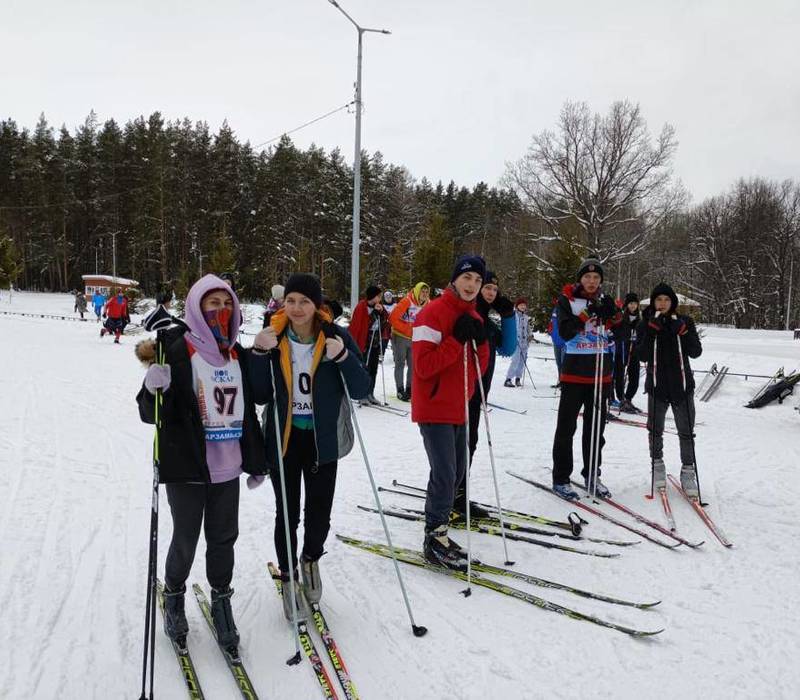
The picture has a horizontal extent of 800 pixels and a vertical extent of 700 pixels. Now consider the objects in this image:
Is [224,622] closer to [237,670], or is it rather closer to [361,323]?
[237,670]

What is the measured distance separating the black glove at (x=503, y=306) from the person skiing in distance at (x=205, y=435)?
227cm

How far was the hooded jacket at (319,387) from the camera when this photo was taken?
309 cm

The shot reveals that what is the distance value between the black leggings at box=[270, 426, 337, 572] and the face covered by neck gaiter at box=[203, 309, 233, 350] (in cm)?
A: 64

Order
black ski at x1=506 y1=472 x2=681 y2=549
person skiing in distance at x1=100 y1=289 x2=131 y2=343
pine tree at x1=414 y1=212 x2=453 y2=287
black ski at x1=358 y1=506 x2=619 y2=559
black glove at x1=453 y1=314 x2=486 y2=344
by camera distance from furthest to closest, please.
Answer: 1. pine tree at x1=414 y1=212 x2=453 y2=287
2. person skiing in distance at x1=100 y1=289 x2=131 y2=343
3. black ski at x1=506 y1=472 x2=681 y2=549
4. black ski at x1=358 y1=506 x2=619 y2=559
5. black glove at x1=453 y1=314 x2=486 y2=344

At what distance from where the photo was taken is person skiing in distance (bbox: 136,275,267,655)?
270 cm

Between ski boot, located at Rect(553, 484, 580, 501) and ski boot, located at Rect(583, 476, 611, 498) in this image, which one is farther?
ski boot, located at Rect(583, 476, 611, 498)

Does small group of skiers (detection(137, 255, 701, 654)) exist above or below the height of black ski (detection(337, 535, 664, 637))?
above

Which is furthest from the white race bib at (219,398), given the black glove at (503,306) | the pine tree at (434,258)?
the pine tree at (434,258)

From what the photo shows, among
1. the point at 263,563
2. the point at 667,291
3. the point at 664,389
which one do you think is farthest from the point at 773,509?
the point at 263,563

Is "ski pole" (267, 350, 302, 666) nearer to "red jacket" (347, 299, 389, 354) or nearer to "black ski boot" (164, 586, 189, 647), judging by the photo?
"black ski boot" (164, 586, 189, 647)

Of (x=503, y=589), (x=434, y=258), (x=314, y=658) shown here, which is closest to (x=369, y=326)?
(x=503, y=589)

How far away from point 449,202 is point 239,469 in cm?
6441

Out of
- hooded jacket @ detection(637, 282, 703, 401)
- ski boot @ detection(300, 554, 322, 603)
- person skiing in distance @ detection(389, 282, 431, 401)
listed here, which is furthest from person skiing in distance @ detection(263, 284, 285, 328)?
hooded jacket @ detection(637, 282, 703, 401)

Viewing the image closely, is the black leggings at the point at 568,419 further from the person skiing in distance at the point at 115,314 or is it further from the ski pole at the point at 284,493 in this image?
the person skiing in distance at the point at 115,314
